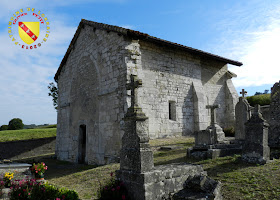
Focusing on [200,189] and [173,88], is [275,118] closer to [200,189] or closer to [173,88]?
[200,189]

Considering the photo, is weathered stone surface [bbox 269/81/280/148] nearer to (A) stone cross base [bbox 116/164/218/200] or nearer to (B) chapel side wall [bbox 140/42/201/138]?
(A) stone cross base [bbox 116/164/218/200]

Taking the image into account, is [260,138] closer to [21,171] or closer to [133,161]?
[133,161]

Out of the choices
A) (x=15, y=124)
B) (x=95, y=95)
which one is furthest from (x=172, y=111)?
(x=15, y=124)

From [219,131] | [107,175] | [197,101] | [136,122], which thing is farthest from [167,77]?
[136,122]

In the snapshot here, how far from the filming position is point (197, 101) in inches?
529

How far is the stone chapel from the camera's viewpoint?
1054 cm

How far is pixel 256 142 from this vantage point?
6.27 metres

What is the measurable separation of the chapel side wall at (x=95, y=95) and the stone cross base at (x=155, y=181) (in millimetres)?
5448

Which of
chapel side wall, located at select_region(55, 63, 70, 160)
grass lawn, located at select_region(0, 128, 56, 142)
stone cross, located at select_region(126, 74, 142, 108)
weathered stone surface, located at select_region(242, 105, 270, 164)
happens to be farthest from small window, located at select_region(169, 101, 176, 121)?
grass lawn, located at select_region(0, 128, 56, 142)

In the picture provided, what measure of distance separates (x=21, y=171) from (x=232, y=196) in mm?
5930

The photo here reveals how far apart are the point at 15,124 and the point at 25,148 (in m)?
9.09

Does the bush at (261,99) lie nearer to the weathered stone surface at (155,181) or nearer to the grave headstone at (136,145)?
the weathered stone surface at (155,181)

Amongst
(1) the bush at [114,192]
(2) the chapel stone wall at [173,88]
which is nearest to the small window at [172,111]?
(2) the chapel stone wall at [173,88]

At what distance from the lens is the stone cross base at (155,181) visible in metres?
4.27
